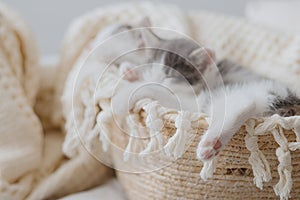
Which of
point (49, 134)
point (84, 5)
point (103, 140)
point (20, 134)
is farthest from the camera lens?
point (84, 5)

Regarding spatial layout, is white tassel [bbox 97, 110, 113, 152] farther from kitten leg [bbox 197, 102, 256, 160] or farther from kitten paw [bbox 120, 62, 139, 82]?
kitten leg [bbox 197, 102, 256, 160]

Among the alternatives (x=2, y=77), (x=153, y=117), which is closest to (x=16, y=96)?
(x=2, y=77)

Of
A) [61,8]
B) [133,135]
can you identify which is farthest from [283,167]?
[61,8]

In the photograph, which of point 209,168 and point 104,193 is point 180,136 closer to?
point 209,168

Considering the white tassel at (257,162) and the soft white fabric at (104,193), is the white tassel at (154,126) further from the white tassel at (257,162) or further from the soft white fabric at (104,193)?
the soft white fabric at (104,193)

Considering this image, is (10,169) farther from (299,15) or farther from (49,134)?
(299,15)

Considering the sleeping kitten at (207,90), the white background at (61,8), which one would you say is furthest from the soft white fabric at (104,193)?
the white background at (61,8)
